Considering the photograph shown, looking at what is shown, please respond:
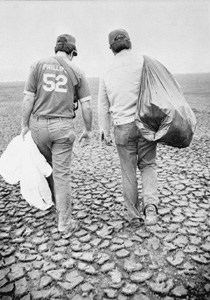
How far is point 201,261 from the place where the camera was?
8.94ft

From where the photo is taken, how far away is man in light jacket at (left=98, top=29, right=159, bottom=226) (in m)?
3.00

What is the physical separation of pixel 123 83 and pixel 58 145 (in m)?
1.07

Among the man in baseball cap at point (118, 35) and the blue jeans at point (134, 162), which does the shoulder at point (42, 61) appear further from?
the blue jeans at point (134, 162)

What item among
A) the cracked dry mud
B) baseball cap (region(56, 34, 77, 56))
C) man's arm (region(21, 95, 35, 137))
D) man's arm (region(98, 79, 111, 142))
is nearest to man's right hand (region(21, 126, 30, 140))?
man's arm (region(21, 95, 35, 137))

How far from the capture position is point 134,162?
3264mm

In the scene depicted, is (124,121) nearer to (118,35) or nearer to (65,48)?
(118,35)

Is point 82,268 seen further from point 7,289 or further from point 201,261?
point 201,261

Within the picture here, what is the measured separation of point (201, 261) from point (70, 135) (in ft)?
6.57

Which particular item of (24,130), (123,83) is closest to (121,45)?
(123,83)

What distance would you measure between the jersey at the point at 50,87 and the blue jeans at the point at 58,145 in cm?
11

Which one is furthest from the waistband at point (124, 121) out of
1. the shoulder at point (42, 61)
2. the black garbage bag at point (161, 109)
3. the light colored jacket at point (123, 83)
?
the shoulder at point (42, 61)

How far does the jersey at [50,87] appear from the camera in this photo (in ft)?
10.1

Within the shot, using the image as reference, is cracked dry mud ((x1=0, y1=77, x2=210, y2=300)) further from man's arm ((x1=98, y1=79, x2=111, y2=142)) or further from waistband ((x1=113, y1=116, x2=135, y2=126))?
waistband ((x1=113, y1=116, x2=135, y2=126))

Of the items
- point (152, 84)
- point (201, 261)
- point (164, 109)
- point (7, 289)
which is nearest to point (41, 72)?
point (152, 84)
